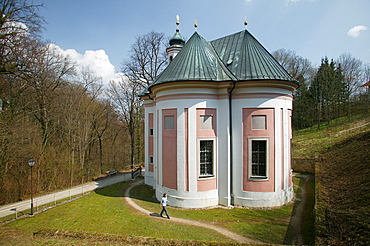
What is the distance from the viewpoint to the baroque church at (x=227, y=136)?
39.5 ft

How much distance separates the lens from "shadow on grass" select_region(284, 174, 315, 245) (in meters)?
8.55

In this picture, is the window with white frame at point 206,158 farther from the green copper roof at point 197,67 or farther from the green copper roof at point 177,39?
the green copper roof at point 177,39

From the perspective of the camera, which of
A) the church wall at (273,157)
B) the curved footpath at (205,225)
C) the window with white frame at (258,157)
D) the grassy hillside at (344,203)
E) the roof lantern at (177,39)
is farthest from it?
the roof lantern at (177,39)

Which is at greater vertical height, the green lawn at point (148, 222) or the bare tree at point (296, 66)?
the bare tree at point (296, 66)

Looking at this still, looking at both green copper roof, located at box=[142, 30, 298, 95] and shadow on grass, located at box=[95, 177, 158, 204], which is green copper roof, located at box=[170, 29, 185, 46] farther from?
shadow on grass, located at box=[95, 177, 158, 204]

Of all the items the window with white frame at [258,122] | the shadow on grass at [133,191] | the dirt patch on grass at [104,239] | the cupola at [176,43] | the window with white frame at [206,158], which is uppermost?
the cupola at [176,43]

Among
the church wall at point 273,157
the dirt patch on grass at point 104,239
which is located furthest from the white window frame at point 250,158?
the dirt patch on grass at point 104,239

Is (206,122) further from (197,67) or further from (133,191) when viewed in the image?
(133,191)

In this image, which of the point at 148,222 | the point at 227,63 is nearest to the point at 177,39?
the point at 227,63

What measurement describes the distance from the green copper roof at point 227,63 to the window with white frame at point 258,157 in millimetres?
3578

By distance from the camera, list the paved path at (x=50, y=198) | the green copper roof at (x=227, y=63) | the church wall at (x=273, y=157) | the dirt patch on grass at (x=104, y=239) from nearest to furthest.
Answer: the dirt patch on grass at (x=104, y=239)
the church wall at (x=273, y=157)
the green copper roof at (x=227, y=63)
the paved path at (x=50, y=198)

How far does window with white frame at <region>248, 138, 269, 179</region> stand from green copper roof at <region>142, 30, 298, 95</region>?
358 centimetres

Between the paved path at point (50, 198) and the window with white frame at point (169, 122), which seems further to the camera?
the paved path at point (50, 198)

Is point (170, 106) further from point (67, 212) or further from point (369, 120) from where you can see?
point (369, 120)
